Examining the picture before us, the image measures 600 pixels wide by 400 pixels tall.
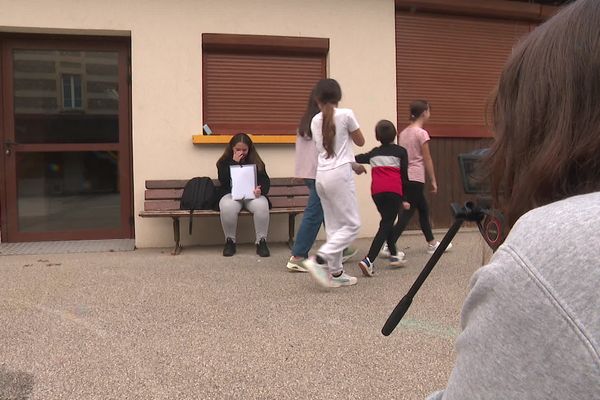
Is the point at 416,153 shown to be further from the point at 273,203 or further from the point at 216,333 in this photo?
the point at 216,333

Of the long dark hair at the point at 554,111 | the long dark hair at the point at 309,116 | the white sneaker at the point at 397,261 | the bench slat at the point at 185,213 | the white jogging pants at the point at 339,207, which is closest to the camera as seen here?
the long dark hair at the point at 554,111

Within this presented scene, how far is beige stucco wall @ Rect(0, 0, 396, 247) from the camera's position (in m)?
6.27

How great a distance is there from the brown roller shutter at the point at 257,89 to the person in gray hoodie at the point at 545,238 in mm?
6002

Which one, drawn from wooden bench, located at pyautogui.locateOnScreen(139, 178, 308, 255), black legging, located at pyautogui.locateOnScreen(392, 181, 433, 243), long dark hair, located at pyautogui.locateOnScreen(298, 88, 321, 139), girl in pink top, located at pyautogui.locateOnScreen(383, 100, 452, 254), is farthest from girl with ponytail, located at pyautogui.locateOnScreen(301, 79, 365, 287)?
wooden bench, located at pyautogui.locateOnScreen(139, 178, 308, 255)

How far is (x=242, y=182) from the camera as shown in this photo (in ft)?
19.4

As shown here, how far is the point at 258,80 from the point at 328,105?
8.86 ft

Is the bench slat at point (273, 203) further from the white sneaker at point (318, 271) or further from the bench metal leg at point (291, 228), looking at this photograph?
the white sneaker at point (318, 271)

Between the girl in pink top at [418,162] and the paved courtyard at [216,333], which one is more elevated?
the girl in pink top at [418,162]

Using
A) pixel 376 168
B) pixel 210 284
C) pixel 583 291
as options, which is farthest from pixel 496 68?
pixel 583 291

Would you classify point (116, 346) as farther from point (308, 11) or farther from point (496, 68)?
point (496, 68)

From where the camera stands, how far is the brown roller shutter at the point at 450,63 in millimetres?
7203

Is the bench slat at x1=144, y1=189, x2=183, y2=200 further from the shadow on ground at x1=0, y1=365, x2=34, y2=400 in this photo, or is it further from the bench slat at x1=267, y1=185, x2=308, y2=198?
the shadow on ground at x1=0, y1=365, x2=34, y2=400

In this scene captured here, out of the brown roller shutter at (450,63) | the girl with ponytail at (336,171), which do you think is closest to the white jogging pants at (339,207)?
the girl with ponytail at (336,171)

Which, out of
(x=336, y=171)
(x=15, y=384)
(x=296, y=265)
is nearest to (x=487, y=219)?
(x=15, y=384)
